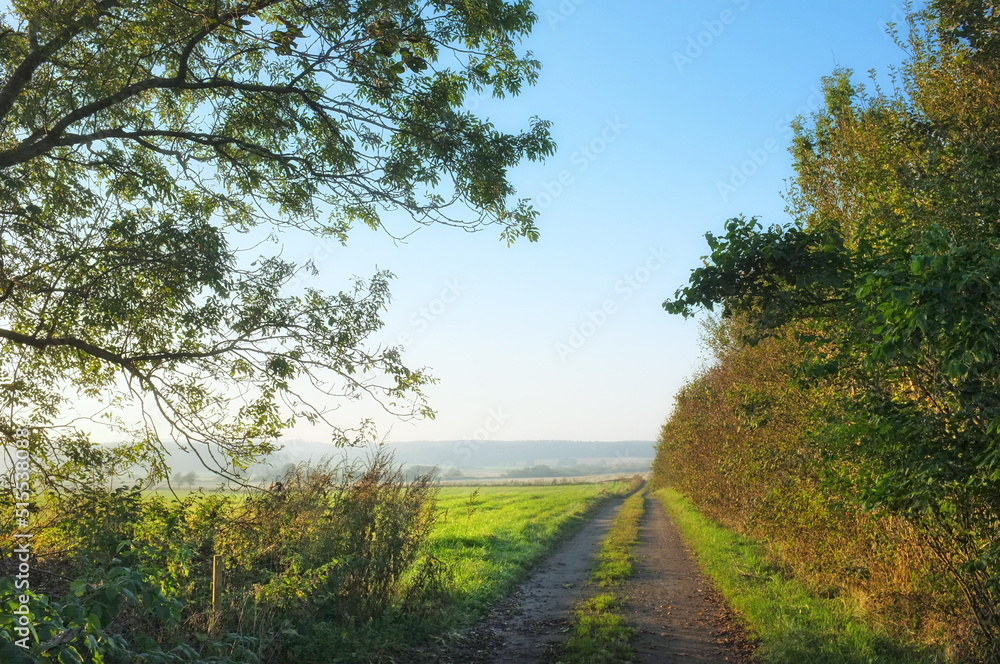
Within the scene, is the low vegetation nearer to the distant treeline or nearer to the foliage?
the foliage

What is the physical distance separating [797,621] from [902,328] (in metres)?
7.10

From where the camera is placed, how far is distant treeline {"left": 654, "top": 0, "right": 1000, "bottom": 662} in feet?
15.4

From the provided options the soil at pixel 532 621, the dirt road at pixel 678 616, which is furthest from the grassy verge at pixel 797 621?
the soil at pixel 532 621

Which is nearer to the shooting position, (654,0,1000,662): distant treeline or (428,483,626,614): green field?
(654,0,1000,662): distant treeline

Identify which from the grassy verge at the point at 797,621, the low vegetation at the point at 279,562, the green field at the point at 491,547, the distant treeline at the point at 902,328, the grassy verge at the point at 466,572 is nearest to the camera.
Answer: the distant treeline at the point at 902,328

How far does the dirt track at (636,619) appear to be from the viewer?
8797mm

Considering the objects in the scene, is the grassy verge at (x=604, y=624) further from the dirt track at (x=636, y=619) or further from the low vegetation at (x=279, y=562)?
the low vegetation at (x=279, y=562)

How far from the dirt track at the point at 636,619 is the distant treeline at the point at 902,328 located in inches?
97.2

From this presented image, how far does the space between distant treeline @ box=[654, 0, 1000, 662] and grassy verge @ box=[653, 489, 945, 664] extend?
1.23ft

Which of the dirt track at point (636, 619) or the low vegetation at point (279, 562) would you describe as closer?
the low vegetation at point (279, 562)

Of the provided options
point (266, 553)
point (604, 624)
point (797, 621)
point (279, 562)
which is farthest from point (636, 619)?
point (266, 553)

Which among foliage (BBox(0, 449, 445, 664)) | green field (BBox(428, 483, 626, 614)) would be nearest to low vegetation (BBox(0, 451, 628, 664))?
foliage (BBox(0, 449, 445, 664))

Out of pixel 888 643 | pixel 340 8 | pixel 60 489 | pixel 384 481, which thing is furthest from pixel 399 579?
pixel 340 8

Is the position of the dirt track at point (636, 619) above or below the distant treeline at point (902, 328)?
below
